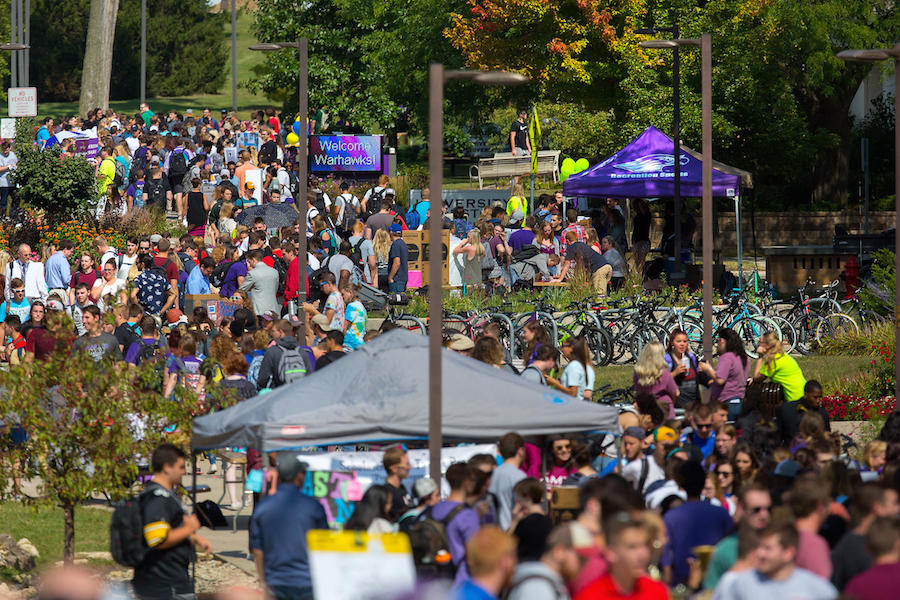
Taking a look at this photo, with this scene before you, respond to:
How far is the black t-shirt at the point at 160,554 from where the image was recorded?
8711 mm

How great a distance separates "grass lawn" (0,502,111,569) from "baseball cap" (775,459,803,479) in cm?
709

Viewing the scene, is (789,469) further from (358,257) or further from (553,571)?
(358,257)

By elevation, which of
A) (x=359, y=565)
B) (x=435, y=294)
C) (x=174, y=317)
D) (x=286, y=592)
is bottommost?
(x=286, y=592)

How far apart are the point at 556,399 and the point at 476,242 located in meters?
10.9

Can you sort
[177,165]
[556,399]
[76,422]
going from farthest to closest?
[177,165], [76,422], [556,399]

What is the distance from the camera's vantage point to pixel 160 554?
8820 mm

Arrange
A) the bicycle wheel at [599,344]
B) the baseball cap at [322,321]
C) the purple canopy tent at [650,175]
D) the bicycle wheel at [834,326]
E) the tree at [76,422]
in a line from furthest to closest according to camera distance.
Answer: the purple canopy tent at [650,175]
the bicycle wheel at [834,326]
the bicycle wheel at [599,344]
the baseball cap at [322,321]
the tree at [76,422]

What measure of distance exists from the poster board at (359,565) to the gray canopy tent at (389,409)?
3.03 metres

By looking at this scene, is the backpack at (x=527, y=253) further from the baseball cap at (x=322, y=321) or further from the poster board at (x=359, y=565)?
the poster board at (x=359, y=565)

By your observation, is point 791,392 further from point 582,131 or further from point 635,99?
point 582,131

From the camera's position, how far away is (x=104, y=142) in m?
30.6

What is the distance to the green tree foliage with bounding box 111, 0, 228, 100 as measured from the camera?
232 ft

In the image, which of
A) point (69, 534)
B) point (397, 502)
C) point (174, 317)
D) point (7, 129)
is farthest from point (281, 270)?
point (7, 129)

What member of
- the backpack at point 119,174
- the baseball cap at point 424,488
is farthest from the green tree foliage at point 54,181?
the baseball cap at point 424,488
